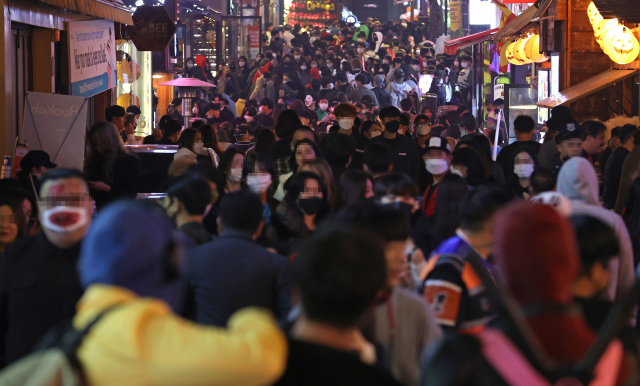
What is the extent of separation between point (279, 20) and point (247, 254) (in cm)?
4565

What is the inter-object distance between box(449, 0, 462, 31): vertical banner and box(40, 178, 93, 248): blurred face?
31311 mm

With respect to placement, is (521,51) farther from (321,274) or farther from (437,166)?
(321,274)

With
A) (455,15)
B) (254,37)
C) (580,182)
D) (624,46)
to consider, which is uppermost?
(455,15)

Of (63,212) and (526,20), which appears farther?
(526,20)

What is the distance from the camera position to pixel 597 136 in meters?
8.31

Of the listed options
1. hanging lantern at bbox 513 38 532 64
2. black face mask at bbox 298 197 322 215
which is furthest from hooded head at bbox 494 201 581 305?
hanging lantern at bbox 513 38 532 64

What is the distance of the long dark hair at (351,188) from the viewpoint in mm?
5590

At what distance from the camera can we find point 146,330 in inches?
69.2

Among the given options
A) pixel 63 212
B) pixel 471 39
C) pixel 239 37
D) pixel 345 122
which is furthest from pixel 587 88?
pixel 239 37

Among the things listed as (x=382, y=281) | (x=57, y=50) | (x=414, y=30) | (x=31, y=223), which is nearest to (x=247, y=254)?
(x=382, y=281)

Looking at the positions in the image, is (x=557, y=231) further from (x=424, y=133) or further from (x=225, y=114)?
(x=225, y=114)

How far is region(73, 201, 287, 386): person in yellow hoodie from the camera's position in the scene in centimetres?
173

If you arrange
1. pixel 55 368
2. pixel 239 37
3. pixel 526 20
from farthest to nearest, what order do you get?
pixel 239 37 → pixel 526 20 → pixel 55 368

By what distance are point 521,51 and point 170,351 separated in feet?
52.5
